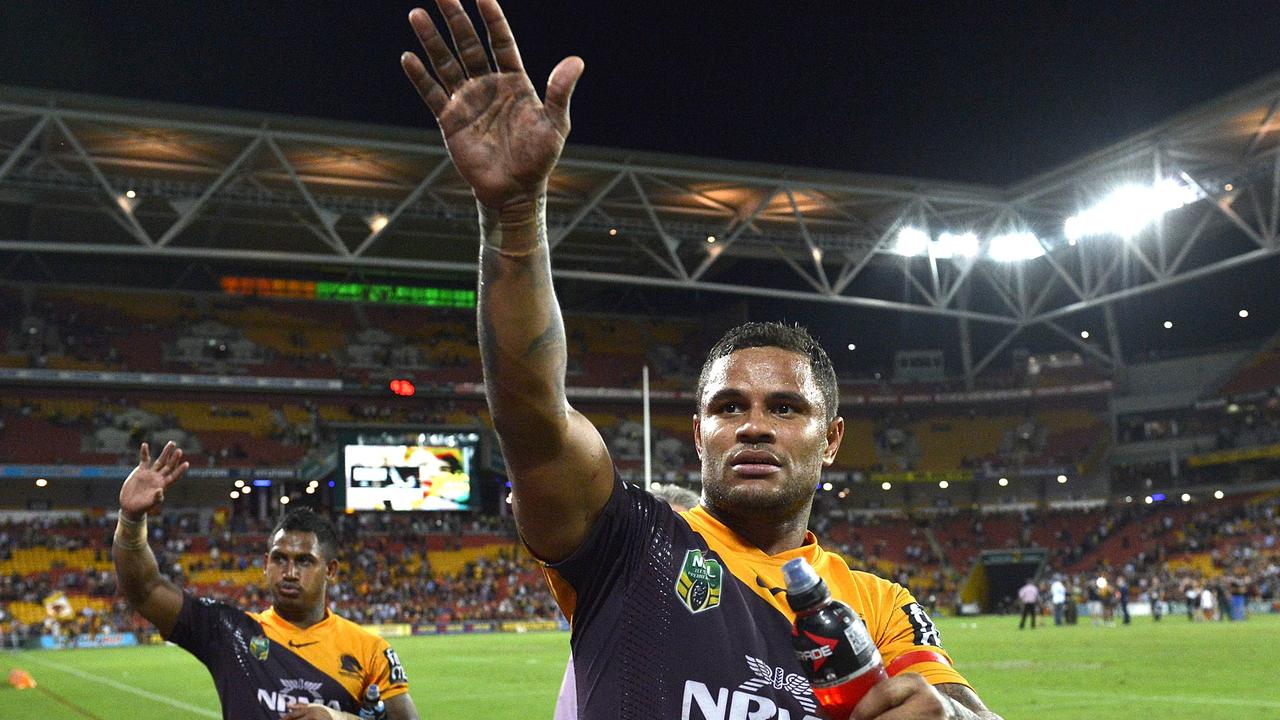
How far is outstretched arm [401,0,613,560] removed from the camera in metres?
2.66

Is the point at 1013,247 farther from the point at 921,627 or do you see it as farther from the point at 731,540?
the point at 731,540

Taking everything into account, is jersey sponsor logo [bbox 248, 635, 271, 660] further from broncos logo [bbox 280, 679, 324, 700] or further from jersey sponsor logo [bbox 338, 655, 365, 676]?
jersey sponsor logo [bbox 338, 655, 365, 676]

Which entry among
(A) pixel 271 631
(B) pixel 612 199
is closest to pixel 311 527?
(A) pixel 271 631

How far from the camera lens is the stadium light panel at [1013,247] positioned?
43.8m

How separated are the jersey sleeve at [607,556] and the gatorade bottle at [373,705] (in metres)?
3.32

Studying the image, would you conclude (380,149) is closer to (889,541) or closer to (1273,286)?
(889,541)

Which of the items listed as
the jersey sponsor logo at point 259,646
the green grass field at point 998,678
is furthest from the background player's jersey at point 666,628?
the green grass field at point 998,678

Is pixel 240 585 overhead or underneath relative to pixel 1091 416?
underneath

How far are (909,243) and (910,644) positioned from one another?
4219 cm

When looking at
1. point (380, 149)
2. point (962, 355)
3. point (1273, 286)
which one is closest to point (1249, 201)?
point (1273, 286)

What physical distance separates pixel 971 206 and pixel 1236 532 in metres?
18.9

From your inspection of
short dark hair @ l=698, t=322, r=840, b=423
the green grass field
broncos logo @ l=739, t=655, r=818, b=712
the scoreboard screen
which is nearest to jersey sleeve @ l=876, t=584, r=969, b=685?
broncos logo @ l=739, t=655, r=818, b=712

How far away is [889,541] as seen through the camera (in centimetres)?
5644

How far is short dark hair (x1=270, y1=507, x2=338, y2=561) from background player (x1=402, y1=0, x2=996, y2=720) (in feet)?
11.4
